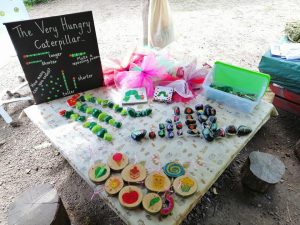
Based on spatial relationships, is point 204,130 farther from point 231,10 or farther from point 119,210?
point 231,10

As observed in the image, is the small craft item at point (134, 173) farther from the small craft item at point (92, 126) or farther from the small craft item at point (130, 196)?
the small craft item at point (92, 126)

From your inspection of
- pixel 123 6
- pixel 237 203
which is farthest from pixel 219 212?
pixel 123 6

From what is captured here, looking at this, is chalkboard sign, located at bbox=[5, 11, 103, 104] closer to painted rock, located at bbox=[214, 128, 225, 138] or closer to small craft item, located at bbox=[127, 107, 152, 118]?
small craft item, located at bbox=[127, 107, 152, 118]

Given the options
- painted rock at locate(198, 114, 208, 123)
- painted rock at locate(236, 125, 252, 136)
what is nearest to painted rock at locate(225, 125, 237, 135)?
painted rock at locate(236, 125, 252, 136)

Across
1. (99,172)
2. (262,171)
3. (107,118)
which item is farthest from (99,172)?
(262,171)

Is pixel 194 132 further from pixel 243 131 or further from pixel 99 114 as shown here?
pixel 99 114

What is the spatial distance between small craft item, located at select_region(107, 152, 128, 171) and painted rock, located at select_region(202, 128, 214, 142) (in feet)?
1.40

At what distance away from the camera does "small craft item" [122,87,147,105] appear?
5.08ft

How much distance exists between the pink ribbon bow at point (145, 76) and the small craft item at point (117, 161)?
0.57 metres

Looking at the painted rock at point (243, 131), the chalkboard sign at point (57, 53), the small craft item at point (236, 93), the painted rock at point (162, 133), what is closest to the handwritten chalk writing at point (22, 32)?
the chalkboard sign at point (57, 53)

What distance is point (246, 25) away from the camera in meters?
4.07

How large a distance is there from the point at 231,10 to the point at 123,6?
7.21 feet

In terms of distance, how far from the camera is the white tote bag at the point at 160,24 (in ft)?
7.85

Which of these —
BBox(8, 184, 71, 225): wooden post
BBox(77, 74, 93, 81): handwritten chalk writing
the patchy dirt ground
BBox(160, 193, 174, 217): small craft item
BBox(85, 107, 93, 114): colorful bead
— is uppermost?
BBox(77, 74, 93, 81): handwritten chalk writing
